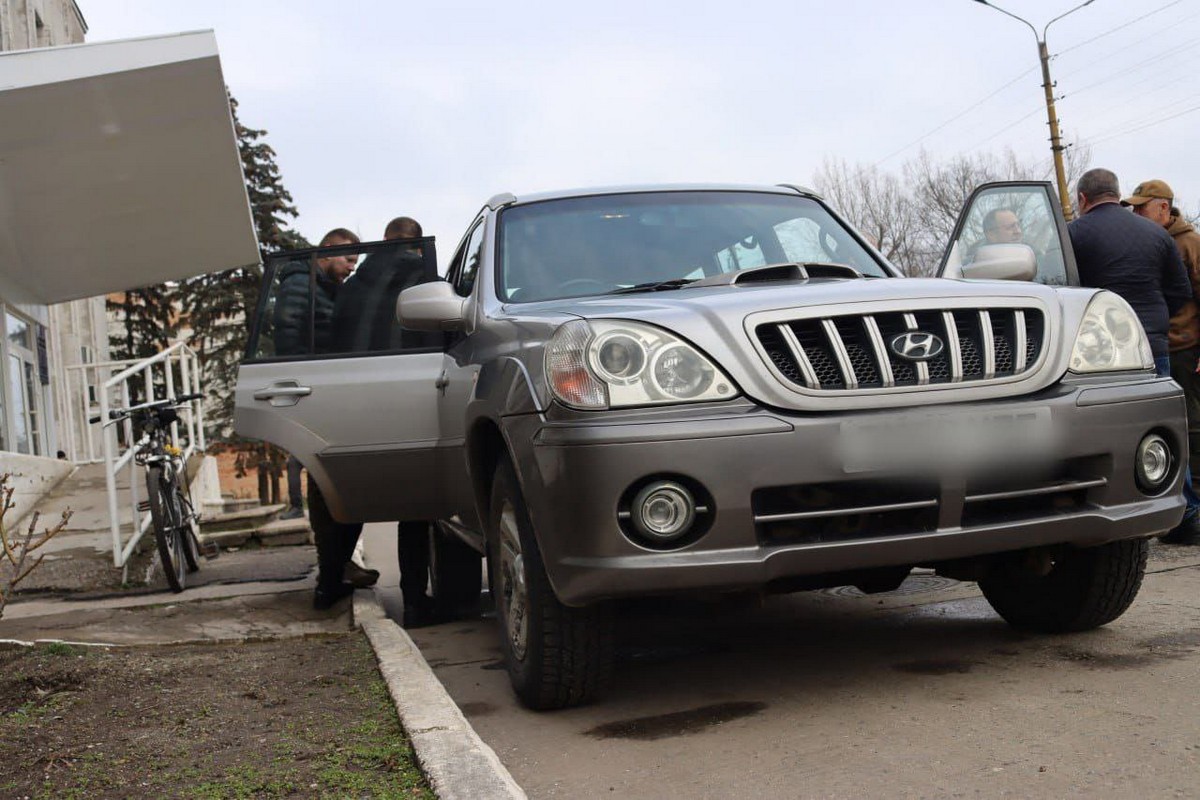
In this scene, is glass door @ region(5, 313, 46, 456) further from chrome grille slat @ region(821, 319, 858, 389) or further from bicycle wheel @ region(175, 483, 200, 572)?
chrome grille slat @ region(821, 319, 858, 389)

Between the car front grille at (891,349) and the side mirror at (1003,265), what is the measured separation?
2.30 ft

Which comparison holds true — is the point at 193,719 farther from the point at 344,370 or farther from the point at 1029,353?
the point at 1029,353

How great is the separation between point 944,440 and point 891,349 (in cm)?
31

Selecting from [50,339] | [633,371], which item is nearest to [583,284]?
[633,371]

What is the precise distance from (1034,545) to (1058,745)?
27.4 inches

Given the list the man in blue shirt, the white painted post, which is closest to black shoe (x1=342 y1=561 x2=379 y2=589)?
the white painted post

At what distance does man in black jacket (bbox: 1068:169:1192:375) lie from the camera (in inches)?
261

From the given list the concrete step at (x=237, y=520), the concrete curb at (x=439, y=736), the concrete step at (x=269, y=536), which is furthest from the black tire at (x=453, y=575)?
the concrete step at (x=237, y=520)

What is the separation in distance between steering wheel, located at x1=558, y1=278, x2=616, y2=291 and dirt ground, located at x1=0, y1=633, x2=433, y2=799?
5.38 ft

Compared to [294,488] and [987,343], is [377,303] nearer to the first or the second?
[987,343]

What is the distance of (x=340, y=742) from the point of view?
365cm

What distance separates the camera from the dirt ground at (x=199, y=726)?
3246mm

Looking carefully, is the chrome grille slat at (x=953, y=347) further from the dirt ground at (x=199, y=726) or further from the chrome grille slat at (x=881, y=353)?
the dirt ground at (x=199, y=726)

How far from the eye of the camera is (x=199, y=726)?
3967 millimetres
